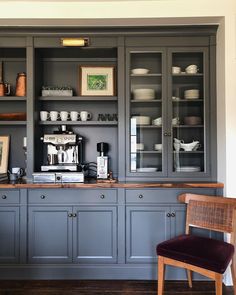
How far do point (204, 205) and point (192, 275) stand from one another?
29.6 inches

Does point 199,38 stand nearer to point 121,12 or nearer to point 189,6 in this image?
point 189,6

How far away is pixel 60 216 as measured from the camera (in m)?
2.58

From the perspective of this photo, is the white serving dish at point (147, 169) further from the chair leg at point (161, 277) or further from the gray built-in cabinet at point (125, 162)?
the chair leg at point (161, 277)

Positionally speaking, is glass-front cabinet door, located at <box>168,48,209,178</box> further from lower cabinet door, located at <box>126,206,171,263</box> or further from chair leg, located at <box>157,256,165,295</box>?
chair leg, located at <box>157,256,165,295</box>

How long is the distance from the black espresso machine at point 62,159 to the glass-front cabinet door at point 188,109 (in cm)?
96

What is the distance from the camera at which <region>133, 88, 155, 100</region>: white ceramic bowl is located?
110 inches

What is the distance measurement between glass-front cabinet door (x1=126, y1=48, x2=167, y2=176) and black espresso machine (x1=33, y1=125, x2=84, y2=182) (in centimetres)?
57

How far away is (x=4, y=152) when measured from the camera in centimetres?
307

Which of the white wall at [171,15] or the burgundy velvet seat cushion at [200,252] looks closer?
the burgundy velvet seat cushion at [200,252]

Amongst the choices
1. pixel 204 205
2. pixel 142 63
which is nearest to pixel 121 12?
pixel 142 63

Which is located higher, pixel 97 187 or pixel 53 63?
pixel 53 63

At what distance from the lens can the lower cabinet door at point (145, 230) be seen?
2570 mm

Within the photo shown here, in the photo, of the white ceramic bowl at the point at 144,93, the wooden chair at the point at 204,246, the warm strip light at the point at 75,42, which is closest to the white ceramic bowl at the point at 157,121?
the white ceramic bowl at the point at 144,93

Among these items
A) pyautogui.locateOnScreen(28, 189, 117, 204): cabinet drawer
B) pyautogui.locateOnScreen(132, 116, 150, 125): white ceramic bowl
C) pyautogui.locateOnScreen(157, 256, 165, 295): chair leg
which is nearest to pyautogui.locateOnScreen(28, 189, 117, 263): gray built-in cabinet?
pyautogui.locateOnScreen(28, 189, 117, 204): cabinet drawer
